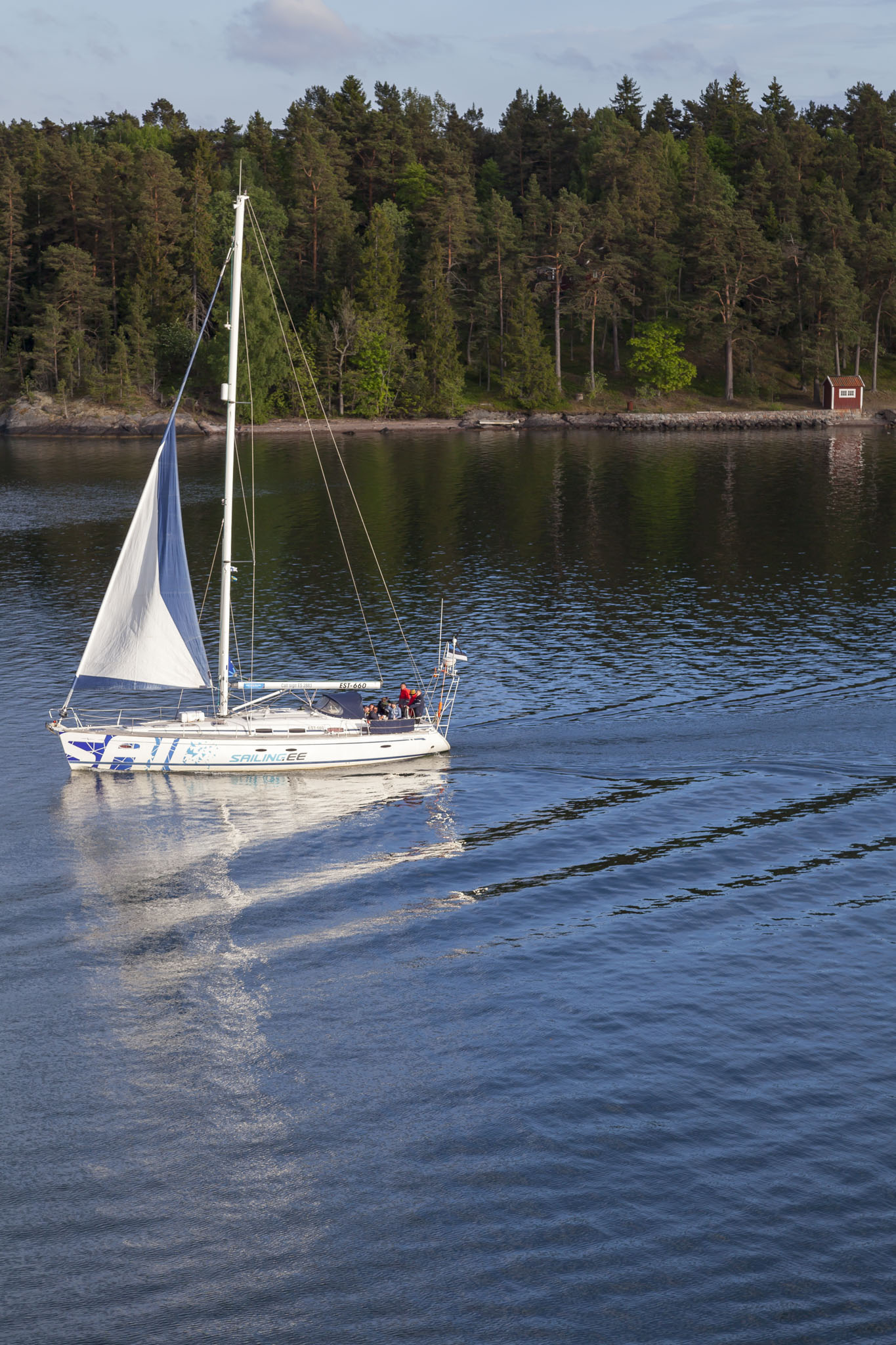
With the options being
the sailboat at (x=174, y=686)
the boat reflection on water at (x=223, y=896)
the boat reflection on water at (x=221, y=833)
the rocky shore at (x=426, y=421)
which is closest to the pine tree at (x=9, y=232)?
the rocky shore at (x=426, y=421)

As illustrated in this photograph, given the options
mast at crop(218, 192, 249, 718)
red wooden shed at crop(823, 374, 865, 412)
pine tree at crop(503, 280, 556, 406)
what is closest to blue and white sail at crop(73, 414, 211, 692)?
mast at crop(218, 192, 249, 718)

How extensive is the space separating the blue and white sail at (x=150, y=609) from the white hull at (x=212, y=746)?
5.81ft

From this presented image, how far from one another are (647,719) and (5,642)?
3506cm

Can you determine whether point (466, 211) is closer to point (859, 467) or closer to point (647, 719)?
point (859, 467)

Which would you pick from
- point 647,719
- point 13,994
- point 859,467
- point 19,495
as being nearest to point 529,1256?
point 13,994

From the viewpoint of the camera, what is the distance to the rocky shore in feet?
557

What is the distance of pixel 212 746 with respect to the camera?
42.8 metres

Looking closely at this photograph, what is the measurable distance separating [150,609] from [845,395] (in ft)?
506

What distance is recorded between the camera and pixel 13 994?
29.2m

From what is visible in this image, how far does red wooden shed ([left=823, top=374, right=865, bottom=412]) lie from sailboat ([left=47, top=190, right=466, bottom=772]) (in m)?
149

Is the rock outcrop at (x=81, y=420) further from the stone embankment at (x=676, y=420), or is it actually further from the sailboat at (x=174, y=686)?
the sailboat at (x=174, y=686)

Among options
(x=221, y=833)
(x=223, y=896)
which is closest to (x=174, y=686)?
(x=221, y=833)

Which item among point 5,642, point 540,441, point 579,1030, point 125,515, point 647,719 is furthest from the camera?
point 540,441

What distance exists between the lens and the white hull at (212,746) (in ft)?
140
